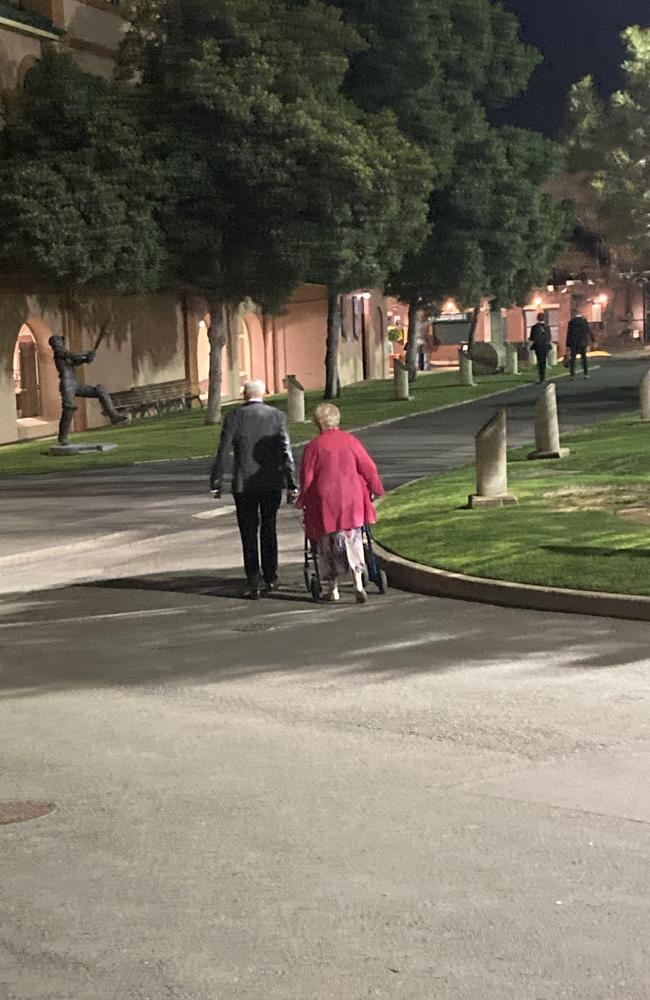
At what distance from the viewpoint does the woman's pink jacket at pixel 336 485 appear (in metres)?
12.4

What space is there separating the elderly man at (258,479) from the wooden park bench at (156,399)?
27.6 m

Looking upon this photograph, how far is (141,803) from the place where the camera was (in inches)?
266

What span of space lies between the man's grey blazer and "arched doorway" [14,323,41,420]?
27185 mm

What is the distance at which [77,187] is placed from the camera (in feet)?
114

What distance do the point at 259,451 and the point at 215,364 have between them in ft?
83.9

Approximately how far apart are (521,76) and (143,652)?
166 feet

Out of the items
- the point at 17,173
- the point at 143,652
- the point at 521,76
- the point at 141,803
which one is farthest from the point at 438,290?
the point at 141,803

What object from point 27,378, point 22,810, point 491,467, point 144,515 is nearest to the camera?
point 22,810

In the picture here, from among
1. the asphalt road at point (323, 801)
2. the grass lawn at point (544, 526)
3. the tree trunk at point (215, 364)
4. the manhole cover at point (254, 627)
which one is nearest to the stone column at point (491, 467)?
the grass lawn at point (544, 526)

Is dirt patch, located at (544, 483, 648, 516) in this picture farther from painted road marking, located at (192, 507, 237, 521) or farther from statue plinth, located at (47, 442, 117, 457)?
statue plinth, located at (47, 442, 117, 457)

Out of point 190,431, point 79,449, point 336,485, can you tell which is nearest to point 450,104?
point 190,431

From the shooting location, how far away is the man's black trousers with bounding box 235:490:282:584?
13.0m

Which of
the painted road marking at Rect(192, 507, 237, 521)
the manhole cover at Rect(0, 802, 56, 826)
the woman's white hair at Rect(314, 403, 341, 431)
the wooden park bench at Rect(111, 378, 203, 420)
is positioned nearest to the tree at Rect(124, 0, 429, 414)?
the wooden park bench at Rect(111, 378, 203, 420)

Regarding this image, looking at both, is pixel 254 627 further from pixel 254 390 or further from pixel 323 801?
pixel 323 801
